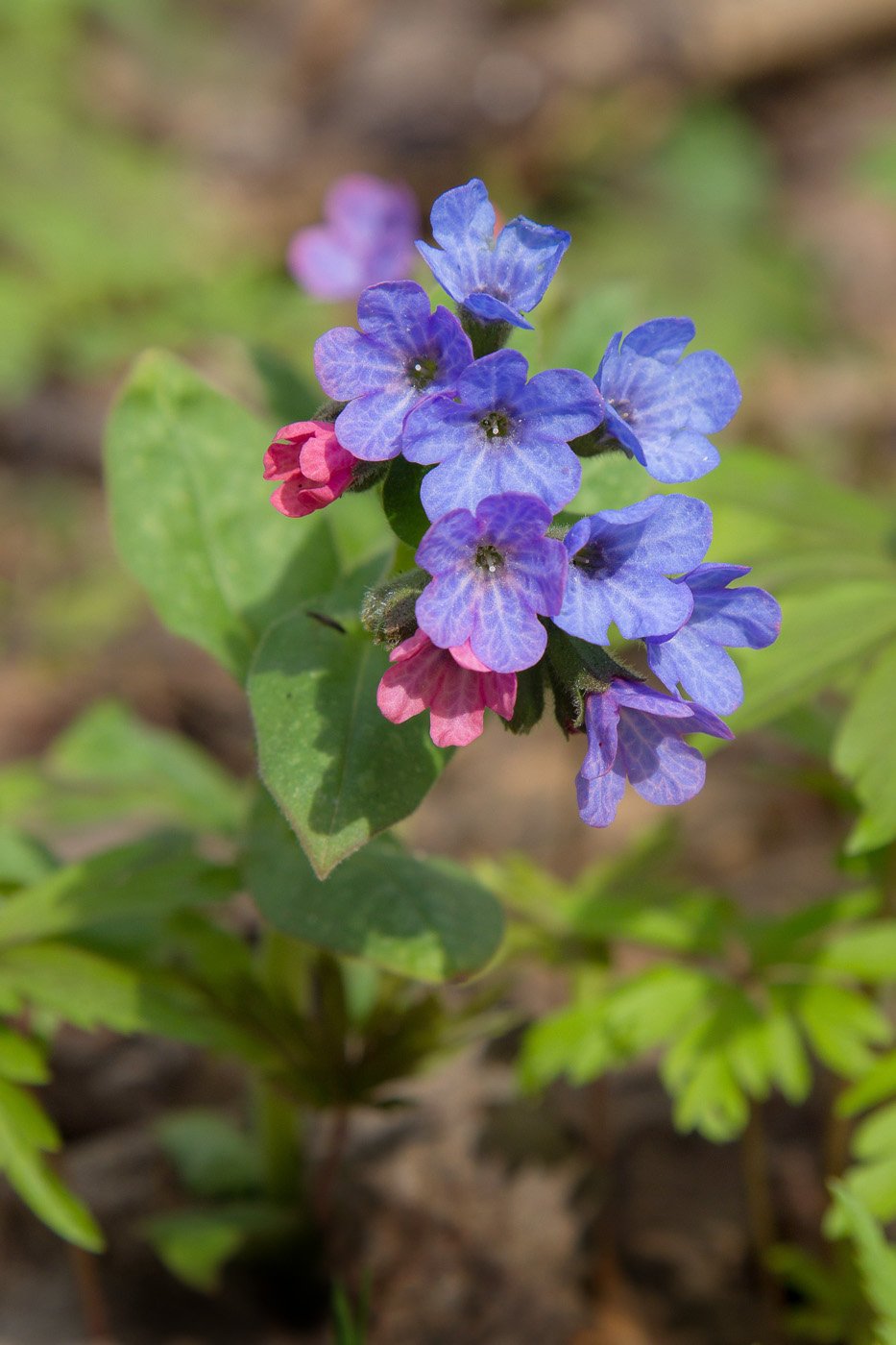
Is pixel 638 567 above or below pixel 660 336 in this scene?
below

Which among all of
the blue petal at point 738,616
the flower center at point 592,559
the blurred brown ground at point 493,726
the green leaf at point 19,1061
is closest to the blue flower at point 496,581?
the flower center at point 592,559

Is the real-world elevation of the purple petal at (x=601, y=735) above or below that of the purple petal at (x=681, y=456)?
below

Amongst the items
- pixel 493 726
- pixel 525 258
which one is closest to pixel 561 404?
pixel 525 258

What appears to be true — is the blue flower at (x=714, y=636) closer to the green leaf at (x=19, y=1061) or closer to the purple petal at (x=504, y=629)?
the purple petal at (x=504, y=629)

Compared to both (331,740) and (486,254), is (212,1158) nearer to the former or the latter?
(331,740)

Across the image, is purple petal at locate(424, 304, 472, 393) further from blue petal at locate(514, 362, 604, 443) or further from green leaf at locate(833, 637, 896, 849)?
green leaf at locate(833, 637, 896, 849)

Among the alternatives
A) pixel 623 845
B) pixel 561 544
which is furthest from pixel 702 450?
pixel 623 845

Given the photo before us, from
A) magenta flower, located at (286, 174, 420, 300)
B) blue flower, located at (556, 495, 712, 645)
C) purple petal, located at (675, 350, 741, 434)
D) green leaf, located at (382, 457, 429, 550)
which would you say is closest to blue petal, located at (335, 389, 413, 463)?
green leaf, located at (382, 457, 429, 550)
